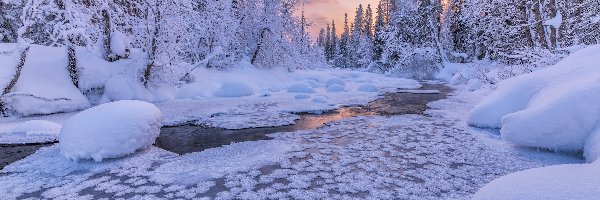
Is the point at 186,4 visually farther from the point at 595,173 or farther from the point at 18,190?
the point at 595,173

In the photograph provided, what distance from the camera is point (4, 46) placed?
10539 mm

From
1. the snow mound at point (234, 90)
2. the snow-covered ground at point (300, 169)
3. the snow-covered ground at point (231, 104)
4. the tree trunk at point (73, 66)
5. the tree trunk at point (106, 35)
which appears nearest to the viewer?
the snow-covered ground at point (300, 169)

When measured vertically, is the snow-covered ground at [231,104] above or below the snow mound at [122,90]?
below

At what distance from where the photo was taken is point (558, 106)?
4.95 metres

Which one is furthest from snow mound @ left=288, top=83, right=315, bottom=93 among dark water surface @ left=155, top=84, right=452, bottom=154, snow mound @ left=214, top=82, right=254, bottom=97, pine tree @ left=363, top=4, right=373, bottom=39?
pine tree @ left=363, top=4, right=373, bottom=39

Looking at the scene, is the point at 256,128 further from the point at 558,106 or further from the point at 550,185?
the point at 550,185

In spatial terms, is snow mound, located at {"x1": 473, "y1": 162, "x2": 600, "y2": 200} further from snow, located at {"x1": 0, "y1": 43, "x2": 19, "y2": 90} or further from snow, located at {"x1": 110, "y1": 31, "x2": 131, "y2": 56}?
snow, located at {"x1": 110, "y1": 31, "x2": 131, "y2": 56}

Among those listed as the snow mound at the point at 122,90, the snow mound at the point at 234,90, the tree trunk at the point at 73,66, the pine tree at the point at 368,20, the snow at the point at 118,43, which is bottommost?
the snow mound at the point at 234,90

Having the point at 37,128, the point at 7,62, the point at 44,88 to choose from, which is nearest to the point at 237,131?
the point at 37,128

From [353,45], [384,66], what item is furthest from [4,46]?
[353,45]

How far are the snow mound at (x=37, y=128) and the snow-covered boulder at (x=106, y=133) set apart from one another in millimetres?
2150

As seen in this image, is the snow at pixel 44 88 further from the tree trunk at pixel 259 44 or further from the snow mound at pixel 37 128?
the tree trunk at pixel 259 44

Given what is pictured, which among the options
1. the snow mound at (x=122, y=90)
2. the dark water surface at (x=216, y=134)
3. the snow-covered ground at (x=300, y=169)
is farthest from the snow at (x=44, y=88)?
the snow-covered ground at (x=300, y=169)

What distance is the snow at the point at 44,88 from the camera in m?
9.16
